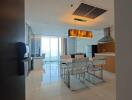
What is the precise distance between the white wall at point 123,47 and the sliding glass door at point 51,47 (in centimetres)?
1197

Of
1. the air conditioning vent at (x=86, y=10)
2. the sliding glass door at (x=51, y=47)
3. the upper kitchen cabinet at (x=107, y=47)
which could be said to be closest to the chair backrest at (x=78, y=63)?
the air conditioning vent at (x=86, y=10)

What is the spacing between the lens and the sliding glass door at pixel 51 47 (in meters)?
12.9

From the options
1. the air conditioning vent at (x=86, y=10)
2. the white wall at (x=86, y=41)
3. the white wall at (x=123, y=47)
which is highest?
the air conditioning vent at (x=86, y=10)

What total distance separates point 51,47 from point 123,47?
12373 mm

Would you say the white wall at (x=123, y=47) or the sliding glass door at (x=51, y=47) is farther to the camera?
the sliding glass door at (x=51, y=47)

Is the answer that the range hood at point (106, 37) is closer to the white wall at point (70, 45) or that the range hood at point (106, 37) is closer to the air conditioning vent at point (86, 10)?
the air conditioning vent at point (86, 10)

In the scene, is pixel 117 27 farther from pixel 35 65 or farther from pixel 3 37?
pixel 35 65

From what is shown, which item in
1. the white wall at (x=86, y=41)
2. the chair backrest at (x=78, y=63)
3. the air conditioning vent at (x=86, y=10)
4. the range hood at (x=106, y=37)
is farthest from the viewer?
the white wall at (x=86, y=41)

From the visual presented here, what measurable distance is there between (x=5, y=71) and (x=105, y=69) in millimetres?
6386

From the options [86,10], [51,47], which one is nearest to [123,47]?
[86,10]

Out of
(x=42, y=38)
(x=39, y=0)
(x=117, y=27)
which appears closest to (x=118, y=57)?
(x=117, y=27)

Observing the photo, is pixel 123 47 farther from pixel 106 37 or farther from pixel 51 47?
pixel 51 47

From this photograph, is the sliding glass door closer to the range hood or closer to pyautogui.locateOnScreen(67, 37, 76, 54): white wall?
pyautogui.locateOnScreen(67, 37, 76, 54): white wall

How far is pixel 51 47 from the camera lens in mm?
13250
